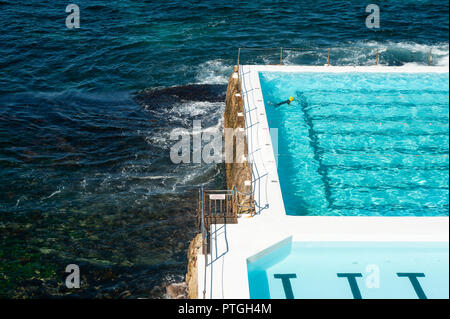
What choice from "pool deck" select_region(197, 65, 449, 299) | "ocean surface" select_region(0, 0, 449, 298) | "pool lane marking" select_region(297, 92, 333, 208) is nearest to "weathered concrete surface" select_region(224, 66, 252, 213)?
"pool deck" select_region(197, 65, 449, 299)

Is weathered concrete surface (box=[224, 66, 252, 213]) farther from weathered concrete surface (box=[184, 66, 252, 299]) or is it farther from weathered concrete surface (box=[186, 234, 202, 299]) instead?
weathered concrete surface (box=[186, 234, 202, 299])

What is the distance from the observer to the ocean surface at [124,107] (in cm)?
1359

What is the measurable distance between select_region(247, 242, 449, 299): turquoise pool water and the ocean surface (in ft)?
11.4

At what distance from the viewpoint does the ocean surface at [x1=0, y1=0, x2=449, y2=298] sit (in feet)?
44.6

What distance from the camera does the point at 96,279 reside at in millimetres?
12758

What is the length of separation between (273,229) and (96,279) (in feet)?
17.1

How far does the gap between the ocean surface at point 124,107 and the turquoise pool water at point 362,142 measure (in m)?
3.10

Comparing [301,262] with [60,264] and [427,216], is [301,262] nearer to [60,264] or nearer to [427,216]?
[427,216]

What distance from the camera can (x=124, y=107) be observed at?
71.6ft

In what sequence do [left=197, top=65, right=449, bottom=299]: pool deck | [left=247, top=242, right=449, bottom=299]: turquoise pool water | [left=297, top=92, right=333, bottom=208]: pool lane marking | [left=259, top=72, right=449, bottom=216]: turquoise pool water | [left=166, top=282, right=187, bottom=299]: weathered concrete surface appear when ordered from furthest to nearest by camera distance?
[left=297, top=92, right=333, bottom=208]: pool lane marking, [left=259, top=72, right=449, bottom=216]: turquoise pool water, [left=166, top=282, right=187, bottom=299]: weathered concrete surface, [left=247, top=242, right=449, bottom=299]: turquoise pool water, [left=197, top=65, right=449, bottom=299]: pool deck

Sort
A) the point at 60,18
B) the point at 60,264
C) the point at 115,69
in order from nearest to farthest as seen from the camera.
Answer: the point at 60,264, the point at 115,69, the point at 60,18

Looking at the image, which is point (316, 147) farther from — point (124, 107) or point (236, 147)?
point (124, 107)
